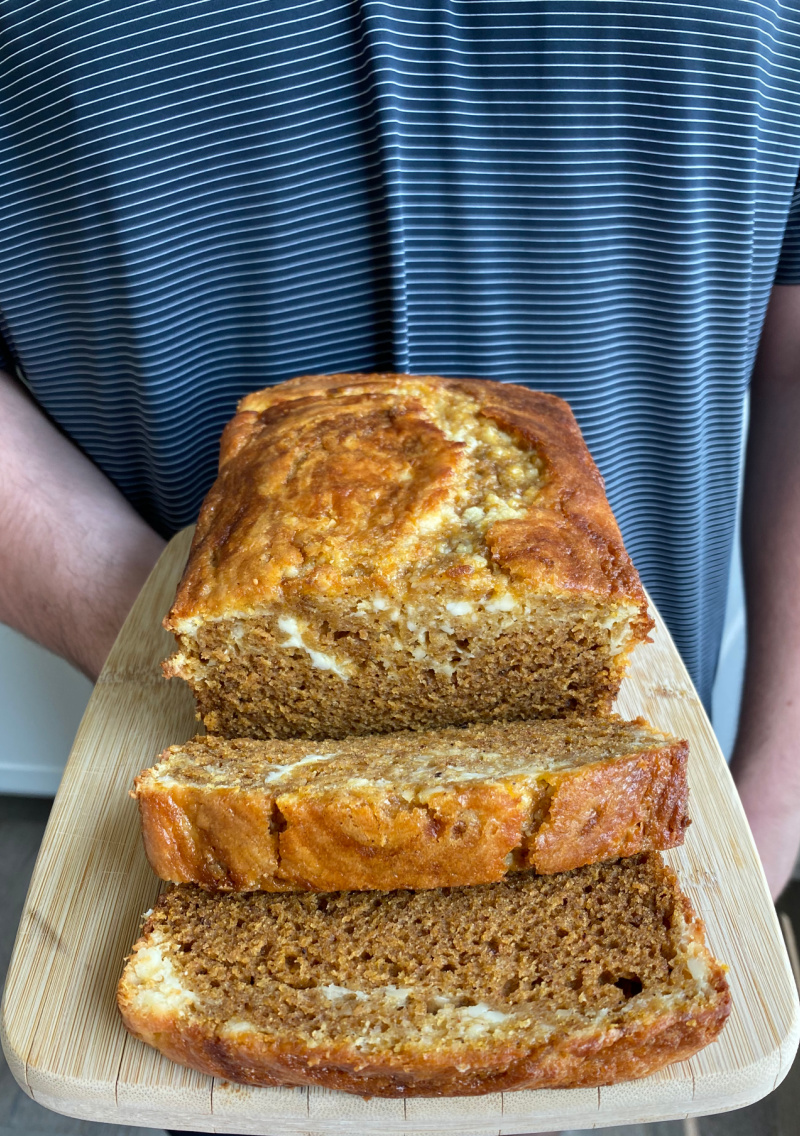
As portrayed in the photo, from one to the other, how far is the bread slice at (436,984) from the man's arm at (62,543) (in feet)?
3.70

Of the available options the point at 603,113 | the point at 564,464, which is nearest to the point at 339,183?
the point at 603,113

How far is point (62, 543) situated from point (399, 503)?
123cm

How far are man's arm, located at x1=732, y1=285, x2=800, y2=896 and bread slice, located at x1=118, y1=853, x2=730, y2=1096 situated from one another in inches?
41.2

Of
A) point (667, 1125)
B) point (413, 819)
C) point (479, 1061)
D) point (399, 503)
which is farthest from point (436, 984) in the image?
point (667, 1125)

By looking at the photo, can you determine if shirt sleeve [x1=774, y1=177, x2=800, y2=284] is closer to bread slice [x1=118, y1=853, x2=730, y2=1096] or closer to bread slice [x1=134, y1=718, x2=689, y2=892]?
bread slice [x1=134, y1=718, x2=689, y2=892]

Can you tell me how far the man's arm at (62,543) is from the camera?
2457 millimetres

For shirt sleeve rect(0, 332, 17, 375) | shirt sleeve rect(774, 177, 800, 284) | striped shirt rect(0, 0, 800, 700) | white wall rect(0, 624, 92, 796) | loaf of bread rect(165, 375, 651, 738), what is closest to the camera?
loaf of bread rect(165, 375, 651, 738)

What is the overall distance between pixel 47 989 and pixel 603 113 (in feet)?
7.87

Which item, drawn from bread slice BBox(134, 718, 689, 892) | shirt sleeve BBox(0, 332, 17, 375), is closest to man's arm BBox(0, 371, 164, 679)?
shirt sleeve BBox(0, 332, 17, 375)

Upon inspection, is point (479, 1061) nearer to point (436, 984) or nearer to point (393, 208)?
point (436, 984)

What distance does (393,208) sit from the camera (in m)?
2.13

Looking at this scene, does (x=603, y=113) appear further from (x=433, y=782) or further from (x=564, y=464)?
(x=433, y=782)

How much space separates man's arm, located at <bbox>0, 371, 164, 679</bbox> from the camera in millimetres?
2457

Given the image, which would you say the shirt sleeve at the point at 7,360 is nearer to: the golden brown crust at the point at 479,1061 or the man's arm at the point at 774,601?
the golden brown crust at the point at 479,1061
